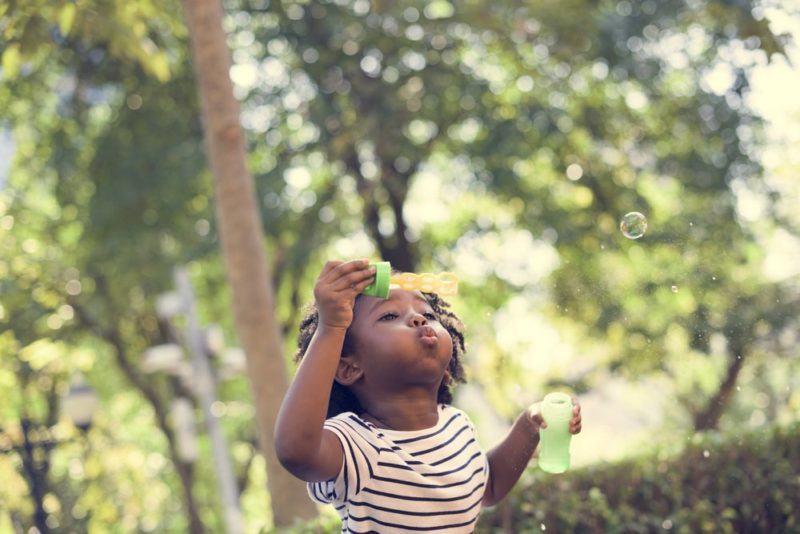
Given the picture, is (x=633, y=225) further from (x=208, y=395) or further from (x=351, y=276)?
(x=208, y=395)

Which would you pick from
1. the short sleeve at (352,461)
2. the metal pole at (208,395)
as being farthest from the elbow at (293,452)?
the metal pole at (208,395)

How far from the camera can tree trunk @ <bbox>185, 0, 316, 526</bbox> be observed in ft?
22.9

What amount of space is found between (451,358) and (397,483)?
454 mm

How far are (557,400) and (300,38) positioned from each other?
1040 cm

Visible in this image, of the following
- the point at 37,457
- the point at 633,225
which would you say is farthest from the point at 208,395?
the point at 633,225

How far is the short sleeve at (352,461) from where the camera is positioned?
276 centimetres

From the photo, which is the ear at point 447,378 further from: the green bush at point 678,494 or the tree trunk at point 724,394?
the tree trunk at point 724,394

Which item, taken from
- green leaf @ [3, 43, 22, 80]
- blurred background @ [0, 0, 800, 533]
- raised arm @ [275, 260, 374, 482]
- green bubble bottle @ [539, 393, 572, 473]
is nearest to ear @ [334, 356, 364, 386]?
raised arm @ [275, 260, 374, 482]

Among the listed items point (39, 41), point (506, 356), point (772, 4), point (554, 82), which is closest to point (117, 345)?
point (506, 356)

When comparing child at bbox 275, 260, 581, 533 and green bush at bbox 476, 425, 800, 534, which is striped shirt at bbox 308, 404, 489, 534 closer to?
child at bbox 275, 260, 581, 533

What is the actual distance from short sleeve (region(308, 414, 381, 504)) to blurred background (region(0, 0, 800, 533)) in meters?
6.69

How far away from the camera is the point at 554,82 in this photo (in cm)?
1303

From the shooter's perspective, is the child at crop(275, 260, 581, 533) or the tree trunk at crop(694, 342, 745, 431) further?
the tree trunk at crop(694, 342, 745, 431)

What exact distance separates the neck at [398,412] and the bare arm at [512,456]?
0.37 m
